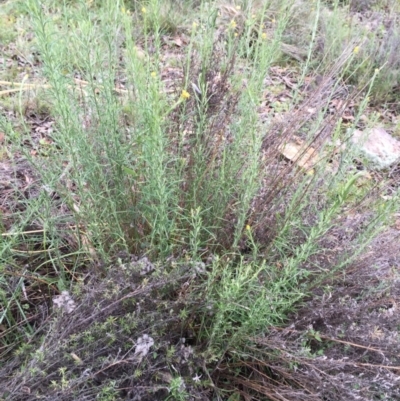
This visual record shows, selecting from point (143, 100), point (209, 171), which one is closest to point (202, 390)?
point (209, 171)

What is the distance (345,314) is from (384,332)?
0.19 m

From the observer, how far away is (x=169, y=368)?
167 cm

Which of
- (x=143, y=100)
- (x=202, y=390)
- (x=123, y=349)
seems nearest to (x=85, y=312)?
(x=123, y=349)

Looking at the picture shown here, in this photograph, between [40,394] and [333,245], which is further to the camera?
[333,245]

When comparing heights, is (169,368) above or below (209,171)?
below

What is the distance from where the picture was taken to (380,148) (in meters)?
3.64

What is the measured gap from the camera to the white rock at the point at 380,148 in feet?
11.5

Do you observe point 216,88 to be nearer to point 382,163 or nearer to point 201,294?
point 201,294

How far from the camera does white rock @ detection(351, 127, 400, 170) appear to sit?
350 centimetres

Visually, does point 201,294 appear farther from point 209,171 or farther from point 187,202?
point 209,171

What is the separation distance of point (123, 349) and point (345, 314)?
3.15 feet

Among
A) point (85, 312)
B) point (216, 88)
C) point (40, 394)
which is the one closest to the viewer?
point (40, 394)

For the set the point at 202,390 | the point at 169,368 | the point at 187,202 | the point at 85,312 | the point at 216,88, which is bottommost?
the point at 202,390

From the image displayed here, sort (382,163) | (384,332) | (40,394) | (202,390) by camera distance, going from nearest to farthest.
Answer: (40,394)
(202,390)
(384,332)
(382,163)
